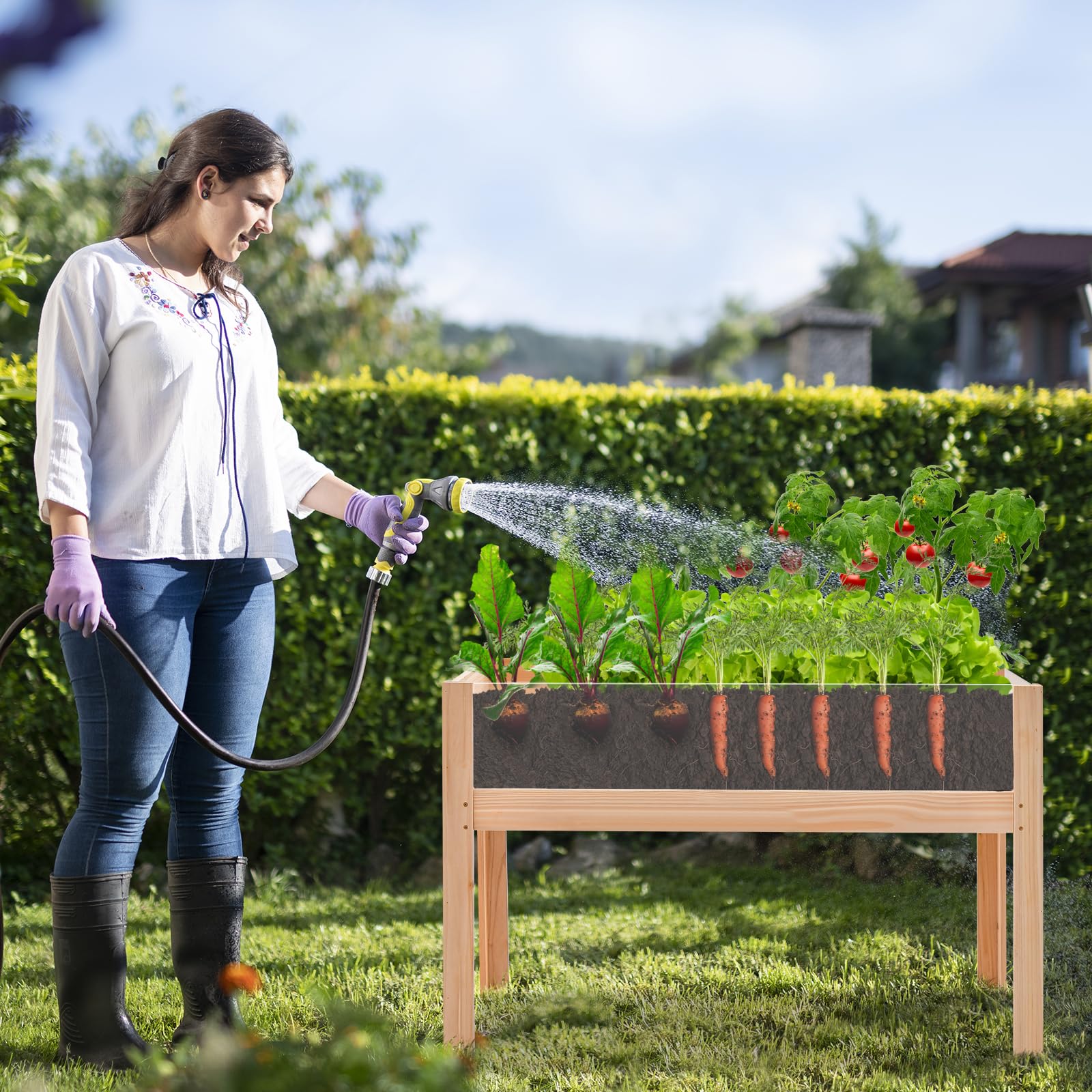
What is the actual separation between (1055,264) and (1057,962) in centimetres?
2013

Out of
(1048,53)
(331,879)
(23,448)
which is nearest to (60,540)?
(23,448)

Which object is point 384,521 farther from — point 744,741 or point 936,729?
point 936,729

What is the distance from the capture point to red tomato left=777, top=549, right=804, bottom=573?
2.78m

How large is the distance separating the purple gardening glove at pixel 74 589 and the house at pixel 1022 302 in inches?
788

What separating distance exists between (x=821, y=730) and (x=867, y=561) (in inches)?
19.7

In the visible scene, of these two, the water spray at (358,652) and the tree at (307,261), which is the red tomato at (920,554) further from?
the tree at (307,261)

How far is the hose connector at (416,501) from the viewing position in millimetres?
2420

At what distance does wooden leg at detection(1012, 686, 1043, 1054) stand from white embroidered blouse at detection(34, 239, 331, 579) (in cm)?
159

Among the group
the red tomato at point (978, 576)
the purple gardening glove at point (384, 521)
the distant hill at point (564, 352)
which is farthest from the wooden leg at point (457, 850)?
the distant hill at point (564, 352)

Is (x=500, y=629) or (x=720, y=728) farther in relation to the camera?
(x=500, y=629)

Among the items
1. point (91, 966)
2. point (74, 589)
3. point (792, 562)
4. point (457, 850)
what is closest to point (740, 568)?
point (792, 562)

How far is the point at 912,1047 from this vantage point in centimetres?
243

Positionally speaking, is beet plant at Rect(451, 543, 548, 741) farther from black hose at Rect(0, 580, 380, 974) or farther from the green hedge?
the green hedge

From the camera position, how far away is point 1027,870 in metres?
2.32
